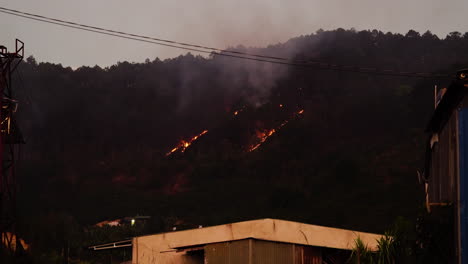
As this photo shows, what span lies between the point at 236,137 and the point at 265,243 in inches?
5337

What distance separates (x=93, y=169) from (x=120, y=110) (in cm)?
2828

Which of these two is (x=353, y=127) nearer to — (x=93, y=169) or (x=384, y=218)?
(x=93, y=169)

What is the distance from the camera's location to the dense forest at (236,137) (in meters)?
107

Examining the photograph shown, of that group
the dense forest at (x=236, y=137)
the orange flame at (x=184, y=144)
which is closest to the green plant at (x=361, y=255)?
the dense forest at (x=236, y=137)

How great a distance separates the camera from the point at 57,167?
5827 inches

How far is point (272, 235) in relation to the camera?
2167 cm

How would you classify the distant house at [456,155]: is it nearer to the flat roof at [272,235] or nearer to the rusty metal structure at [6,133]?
the flat roof at [272,235]

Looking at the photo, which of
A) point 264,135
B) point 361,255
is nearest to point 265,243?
point 361,255

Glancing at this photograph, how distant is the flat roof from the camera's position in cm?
2158

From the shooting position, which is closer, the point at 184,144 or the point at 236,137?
the point at 236,137

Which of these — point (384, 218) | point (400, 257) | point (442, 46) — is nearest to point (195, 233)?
point (400, 257)

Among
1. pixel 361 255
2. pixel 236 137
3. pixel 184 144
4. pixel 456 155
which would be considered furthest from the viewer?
pixel 184 144

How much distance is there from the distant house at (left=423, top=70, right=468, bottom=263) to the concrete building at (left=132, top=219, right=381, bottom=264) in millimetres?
3655

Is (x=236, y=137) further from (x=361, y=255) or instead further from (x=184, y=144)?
(x=361, y=255)
